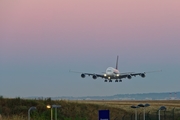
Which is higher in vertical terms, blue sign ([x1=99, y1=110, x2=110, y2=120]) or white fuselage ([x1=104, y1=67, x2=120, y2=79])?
white fuselage ([x1=104, y1=67, x2=120, y2=79])

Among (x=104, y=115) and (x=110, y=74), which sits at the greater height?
(x=110, y=74)

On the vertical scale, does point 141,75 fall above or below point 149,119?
above

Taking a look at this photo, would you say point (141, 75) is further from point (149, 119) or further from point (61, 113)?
point (149, 119)

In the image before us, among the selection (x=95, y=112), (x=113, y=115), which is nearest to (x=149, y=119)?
(x=113, y=115)

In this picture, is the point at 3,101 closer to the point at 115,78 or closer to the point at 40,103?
the point at 40,103

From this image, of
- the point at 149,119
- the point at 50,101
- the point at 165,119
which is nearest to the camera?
the point at 149,119

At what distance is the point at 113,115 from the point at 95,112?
11.2 feet

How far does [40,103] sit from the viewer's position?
170 ft

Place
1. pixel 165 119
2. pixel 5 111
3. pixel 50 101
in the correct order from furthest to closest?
pixel 50 101 < pixel 5 111 < pixel 165 119

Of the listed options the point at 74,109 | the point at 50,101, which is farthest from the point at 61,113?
the point at 50,101

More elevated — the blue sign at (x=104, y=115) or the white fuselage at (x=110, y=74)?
the white fuselage at (x=110, y=74)

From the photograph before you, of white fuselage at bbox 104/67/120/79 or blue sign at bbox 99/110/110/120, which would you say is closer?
blue sign at bbox 99/110/110/120

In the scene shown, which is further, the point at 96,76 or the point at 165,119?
the point at 96,76

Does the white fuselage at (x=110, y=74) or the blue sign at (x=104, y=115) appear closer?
the blue sign at (x=104, y=115)
